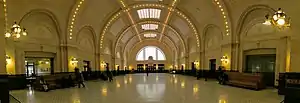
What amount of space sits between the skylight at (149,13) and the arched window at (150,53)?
22893mm

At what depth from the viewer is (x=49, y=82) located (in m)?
11.0

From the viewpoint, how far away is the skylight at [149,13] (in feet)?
75.7

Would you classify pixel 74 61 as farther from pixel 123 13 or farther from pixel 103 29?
pixel 123 13

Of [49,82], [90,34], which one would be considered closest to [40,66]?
[49,82]

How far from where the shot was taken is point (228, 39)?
575 inches

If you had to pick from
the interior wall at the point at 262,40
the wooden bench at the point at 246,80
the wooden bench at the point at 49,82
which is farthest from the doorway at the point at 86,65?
the interior wall at the point at 262,40

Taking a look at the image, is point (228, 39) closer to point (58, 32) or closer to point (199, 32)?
point (199, 32)

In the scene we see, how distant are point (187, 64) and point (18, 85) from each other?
2304cm

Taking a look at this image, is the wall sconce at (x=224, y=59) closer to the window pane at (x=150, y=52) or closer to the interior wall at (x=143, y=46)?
the interior wall at (x=143, y=46)

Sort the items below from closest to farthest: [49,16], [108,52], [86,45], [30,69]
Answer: [49,16] → [30,69] → [86,45] → [108,52]

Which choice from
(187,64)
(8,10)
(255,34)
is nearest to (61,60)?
(8,10)

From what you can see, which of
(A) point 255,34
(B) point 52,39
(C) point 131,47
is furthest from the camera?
(C) point 131,47

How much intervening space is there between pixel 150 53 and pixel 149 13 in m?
25.5

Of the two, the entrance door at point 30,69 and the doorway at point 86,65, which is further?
the doorway at point 86,65
